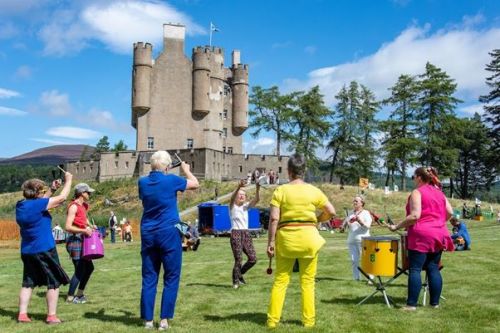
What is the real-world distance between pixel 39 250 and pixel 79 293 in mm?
2445

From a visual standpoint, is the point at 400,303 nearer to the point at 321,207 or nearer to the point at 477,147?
the point at 321,207

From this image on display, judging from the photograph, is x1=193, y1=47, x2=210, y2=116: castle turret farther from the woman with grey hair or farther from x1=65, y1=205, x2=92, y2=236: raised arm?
the woman with grey hair

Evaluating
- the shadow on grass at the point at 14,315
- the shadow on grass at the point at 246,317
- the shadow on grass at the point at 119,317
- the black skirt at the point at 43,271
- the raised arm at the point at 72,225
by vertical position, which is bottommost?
the shadow on grass at the point at 14,315

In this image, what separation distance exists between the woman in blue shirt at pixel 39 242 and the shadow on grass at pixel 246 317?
7.02 feet

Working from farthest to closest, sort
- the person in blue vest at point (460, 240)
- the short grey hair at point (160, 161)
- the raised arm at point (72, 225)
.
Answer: the person in blue vest at point (460, 240)
the raised arm at point (72, 225)
the short grey hair at point (160, 161)

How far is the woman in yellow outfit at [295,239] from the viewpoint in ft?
21.9

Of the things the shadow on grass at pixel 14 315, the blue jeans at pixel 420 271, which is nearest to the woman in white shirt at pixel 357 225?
the blue jeans at pixel 420 271

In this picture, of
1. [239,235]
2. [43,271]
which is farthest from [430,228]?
[43,271]

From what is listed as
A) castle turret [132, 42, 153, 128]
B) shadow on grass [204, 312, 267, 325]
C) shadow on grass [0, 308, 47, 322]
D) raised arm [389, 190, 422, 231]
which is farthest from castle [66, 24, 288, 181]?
raised arm [389, 190, 422, 231]

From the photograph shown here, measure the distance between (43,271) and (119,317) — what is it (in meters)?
1.32

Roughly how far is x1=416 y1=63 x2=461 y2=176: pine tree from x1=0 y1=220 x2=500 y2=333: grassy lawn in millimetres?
51500

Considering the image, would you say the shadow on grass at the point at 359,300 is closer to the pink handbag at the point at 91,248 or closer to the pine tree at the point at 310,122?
the pink handbag at the point at 91,248

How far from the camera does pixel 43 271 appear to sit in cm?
735

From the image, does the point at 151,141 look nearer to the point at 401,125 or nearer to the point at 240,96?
the point at 240,96
